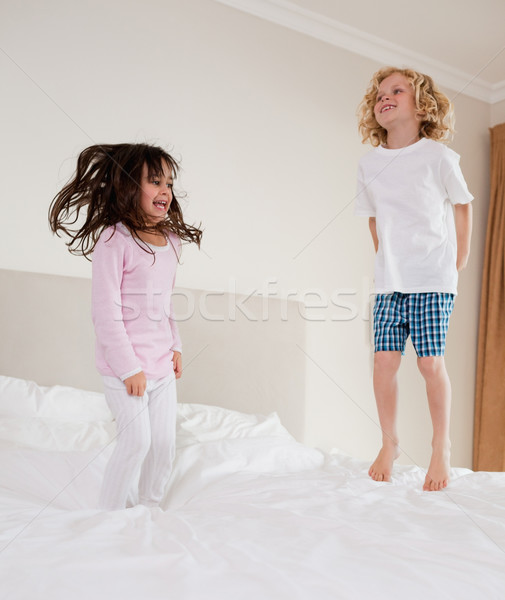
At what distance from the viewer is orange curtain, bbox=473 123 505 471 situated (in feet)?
10.2

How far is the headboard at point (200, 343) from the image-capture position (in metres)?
1.92

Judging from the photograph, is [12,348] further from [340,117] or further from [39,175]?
[340,117]

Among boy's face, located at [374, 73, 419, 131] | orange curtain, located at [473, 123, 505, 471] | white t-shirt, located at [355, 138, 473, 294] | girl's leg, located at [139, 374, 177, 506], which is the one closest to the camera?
girl's leg, located at [139, 374, 177, 506]

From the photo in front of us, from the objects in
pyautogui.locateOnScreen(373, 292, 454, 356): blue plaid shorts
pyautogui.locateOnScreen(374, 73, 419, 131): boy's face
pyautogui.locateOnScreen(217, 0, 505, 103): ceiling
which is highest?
pyautogui.locateOnScreen(217, 0, 505, 103): ceiling

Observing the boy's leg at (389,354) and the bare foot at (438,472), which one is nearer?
the bare foot at (438,472)

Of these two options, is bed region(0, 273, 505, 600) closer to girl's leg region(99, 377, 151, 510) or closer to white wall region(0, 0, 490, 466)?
girl's leg region(99, 377, 151, 510)

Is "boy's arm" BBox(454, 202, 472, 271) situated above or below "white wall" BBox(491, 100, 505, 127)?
below

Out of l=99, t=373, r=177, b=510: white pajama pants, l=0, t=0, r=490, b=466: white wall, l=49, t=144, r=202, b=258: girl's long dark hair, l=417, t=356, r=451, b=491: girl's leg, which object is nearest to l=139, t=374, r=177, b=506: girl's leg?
l=99, t=373, r=177, b=510: white pajama pants

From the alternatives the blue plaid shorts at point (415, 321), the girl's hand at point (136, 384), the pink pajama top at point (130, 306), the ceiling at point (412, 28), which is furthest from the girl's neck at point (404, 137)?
the ceiling at point (412, 28)

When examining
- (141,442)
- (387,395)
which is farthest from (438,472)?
(141,442)

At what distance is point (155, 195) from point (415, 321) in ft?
2.52

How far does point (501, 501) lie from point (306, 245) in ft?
5.44

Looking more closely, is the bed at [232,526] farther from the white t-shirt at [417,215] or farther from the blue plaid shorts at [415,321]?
the white t-shirt at [417,215]

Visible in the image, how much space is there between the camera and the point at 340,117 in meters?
2.79
